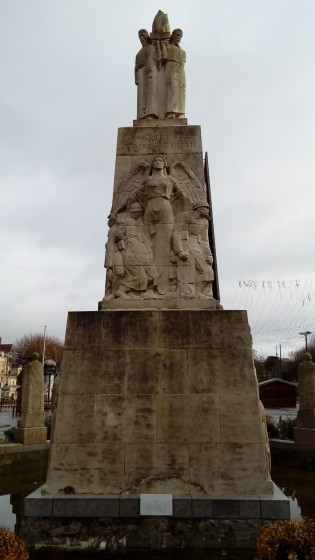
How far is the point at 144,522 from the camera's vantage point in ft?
20.0

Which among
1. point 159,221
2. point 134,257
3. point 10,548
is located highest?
point 159,221

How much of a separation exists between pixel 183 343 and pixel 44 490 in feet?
9.79

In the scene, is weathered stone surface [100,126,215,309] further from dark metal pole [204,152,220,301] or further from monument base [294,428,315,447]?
monument base [294,428,315,447]

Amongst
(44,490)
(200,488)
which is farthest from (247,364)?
(44,490)

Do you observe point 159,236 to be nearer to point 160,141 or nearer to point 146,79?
point 160,141

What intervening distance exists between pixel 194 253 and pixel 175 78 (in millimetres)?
4371

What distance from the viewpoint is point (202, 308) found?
7562mm

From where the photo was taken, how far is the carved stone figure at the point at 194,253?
7.83m

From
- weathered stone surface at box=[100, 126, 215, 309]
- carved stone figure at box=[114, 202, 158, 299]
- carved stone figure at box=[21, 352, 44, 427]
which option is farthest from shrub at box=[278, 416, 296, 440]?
carved stone figure at box=[114, 202, 158, 299]

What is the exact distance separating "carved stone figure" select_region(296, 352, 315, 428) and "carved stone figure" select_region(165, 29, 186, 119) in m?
8.28

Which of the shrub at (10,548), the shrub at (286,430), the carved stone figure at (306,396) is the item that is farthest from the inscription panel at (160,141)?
the shrub at (286,430)

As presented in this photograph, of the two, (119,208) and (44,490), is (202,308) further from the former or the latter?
(44,490)

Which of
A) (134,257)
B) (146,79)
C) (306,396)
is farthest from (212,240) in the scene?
(306,396)

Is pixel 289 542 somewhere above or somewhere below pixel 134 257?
below
